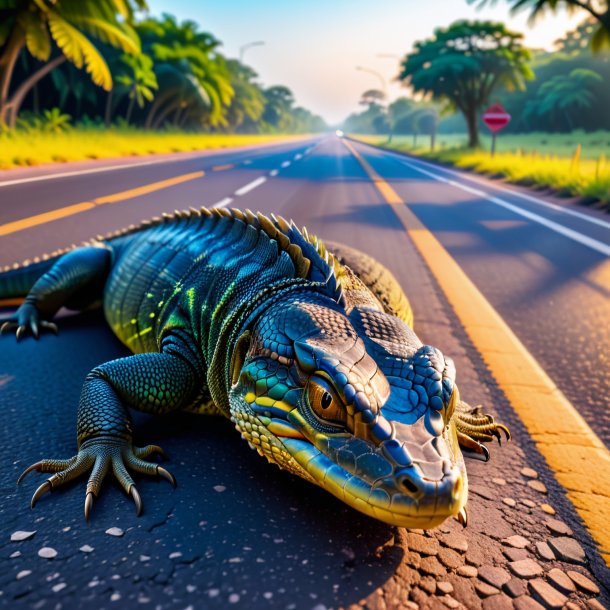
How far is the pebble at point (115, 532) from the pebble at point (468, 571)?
40.0 inches

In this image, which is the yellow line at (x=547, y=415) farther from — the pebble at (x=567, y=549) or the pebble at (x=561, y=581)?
the pebble at (x=561, y=581)

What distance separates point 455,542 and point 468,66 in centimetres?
3792

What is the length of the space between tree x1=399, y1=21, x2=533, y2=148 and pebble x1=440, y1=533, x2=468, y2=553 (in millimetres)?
37109

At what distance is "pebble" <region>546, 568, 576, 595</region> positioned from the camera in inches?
57.5

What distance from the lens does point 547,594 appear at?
1438mm

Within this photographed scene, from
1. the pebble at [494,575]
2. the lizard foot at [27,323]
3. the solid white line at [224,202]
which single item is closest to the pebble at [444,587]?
the pebble at [494,575]

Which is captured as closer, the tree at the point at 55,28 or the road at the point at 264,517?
the road at the point at 264,517

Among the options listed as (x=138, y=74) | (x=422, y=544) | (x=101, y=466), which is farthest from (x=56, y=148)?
(x=422, y=544)

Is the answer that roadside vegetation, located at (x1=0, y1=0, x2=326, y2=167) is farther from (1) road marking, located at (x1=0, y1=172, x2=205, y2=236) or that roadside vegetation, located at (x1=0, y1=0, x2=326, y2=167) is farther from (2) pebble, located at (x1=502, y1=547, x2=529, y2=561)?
(2) pebble, located at (x1=502, y1=547, x2=529, y2=561)

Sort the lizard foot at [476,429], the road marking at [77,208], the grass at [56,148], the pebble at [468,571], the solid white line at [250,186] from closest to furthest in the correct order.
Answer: the pebble at [468,571] → the lizard foot at [476,429] → the road marking at [77,208] → the solid white line at [250,186] → the grass at [56,148]

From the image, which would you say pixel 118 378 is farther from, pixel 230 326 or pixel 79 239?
pixel 79 239

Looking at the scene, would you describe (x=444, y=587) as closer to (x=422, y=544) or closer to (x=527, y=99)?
(x=422, y=544)

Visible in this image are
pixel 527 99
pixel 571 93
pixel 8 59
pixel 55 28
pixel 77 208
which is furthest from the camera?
pixel 527 99

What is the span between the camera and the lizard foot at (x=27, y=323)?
11.6 feet
